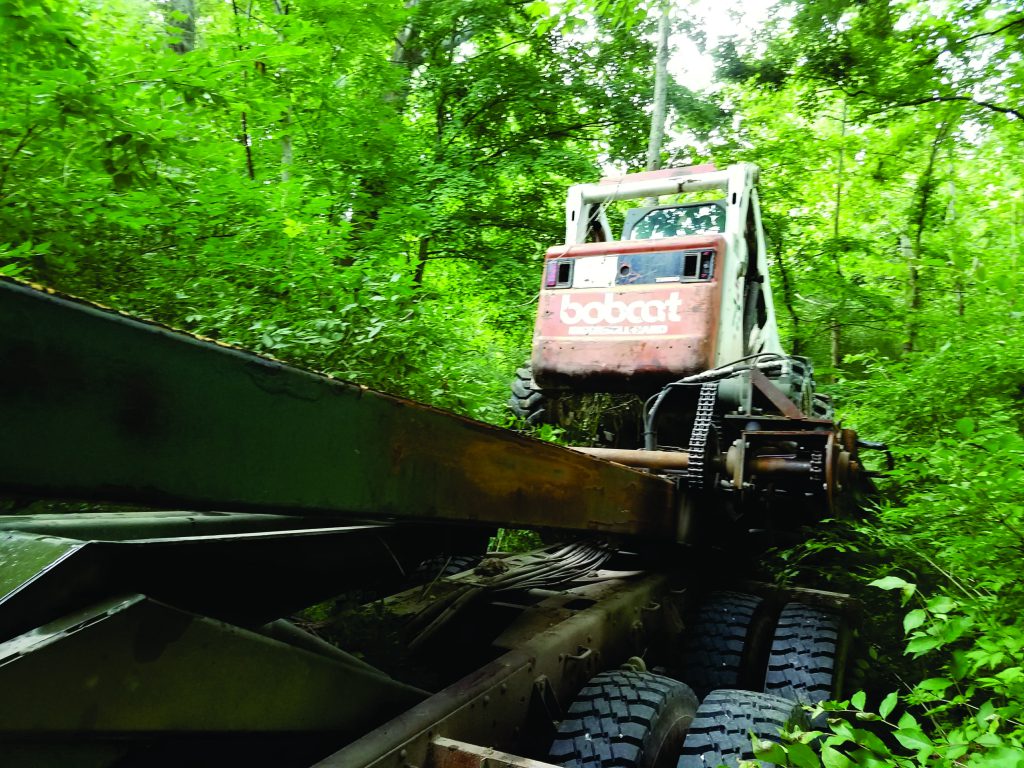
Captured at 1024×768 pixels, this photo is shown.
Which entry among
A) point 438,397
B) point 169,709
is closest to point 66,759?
point 169,709

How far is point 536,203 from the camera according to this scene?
1034 centimetres

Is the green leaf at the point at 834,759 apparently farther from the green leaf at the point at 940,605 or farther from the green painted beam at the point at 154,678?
the green painted beam at the point at 154,678

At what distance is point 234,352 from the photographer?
0.99m

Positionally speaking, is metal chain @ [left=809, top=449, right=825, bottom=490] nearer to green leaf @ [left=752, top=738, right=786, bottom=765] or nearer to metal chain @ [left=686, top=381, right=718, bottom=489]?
metal chain @ [left=686, top=381, right=718, bottom=489]

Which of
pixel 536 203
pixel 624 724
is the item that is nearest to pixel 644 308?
pixel 624 724

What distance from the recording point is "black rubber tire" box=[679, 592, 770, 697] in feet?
10.6

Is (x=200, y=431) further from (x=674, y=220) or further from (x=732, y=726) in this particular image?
(x=674, y=220)

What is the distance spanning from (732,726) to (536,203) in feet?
29.8

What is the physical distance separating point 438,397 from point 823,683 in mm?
2647

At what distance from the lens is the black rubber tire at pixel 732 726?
197cm

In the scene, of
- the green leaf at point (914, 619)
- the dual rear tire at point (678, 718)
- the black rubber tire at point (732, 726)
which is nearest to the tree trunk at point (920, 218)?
the dual rear tire at point (678, 718)

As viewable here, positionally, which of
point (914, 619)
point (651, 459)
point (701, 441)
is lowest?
point (914, 619)

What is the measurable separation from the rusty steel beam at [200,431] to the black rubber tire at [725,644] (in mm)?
2247

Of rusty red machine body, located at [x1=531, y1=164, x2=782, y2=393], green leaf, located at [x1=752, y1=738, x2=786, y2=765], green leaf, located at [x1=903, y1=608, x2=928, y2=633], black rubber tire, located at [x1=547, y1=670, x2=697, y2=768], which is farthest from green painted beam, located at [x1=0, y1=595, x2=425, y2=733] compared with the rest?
rusty red machine body, located at [x1=531, y1=164, x2=782, y2=393]
